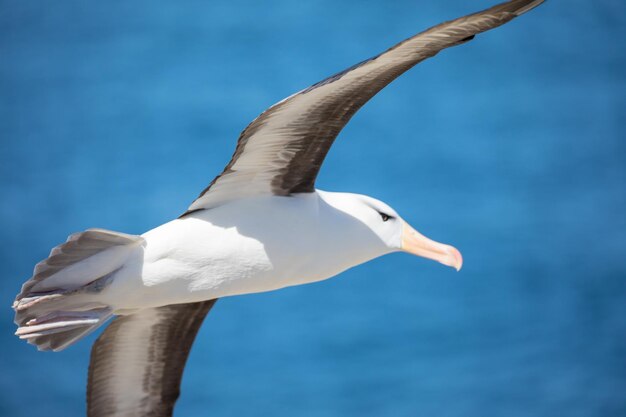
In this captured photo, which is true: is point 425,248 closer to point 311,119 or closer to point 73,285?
point 311,119

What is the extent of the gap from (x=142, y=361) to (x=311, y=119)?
82.7 inches

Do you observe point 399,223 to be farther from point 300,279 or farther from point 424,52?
point 424,52

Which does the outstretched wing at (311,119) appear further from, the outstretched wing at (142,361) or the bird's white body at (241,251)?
the outstretched wing at (142,361)

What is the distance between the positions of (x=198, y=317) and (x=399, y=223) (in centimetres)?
146

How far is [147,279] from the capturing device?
644 centimetres

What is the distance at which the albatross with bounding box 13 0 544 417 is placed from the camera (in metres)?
6.38

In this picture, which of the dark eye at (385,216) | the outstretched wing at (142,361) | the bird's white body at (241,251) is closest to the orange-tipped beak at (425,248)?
the dark eye at (385,216)

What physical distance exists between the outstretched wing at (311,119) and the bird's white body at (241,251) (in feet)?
0.33

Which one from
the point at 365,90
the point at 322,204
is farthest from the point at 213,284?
the point at 365,90

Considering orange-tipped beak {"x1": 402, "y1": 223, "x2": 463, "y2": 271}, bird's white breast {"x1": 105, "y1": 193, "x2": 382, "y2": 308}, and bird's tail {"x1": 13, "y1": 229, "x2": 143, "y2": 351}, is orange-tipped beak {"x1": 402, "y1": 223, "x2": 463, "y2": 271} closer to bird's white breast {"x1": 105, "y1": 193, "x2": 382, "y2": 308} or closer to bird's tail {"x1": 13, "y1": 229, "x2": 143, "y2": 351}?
bird's white breast {"x1": 105, "y1": 193, "x2": 382, "y2": 308}

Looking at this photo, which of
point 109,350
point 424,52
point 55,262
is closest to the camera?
point 424,52

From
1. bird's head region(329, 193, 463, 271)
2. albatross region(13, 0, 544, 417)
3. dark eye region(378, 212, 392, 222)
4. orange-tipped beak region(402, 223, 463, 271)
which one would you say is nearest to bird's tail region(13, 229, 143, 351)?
albatross region(13, 0, 544, 417)

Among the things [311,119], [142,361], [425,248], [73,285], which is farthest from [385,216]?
[142,361]

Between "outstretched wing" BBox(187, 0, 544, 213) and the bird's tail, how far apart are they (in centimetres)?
59
